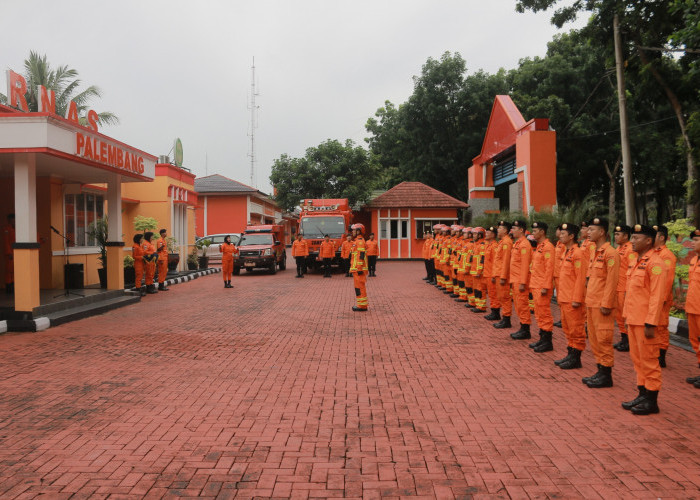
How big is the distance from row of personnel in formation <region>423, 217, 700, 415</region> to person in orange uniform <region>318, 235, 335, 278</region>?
31.7 ft

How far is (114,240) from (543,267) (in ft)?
34.5

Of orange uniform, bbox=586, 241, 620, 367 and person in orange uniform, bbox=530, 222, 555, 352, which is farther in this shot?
person in orange uniform, bbox=530, 222, 555, 352

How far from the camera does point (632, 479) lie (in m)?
3.64

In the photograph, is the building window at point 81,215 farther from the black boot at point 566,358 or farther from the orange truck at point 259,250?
the black boot at point 566,358

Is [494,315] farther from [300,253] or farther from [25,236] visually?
[300,253]

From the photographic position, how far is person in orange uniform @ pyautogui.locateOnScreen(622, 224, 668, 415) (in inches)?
195

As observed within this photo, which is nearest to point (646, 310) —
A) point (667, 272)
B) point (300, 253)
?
point (667, 272)

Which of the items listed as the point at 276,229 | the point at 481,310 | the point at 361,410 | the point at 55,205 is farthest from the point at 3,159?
the point at 276,229

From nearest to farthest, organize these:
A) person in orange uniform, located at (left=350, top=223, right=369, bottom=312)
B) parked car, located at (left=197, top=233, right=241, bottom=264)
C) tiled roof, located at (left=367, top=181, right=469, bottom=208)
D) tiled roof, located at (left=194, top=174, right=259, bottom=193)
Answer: person in orange uniform, located at (left=350, top=223, right=369, bottom=312) → parked car, located at (left=197, top=233, right=241, bottom=264) → tiled roof, located at (left=367, top=181, right=469, bottom=208) → tiled roof, located at (left=194, top=174, right=259, bottom=193)

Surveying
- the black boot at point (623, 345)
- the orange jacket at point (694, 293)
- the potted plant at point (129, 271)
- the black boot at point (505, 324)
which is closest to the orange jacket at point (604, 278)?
the orange jacket at point (694, 293)

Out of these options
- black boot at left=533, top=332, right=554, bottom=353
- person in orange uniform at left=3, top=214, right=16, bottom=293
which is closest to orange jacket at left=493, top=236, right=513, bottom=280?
black boot at left=533, top=332, right=554, bottom=353

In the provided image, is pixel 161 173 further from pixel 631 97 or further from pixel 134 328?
pixel 631 97

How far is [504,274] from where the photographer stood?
365 inches

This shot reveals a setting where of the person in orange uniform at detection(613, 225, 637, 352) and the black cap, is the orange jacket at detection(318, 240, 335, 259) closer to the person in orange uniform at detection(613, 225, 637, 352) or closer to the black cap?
the person in orange uniform at detection(613, 225, 637, 352)
